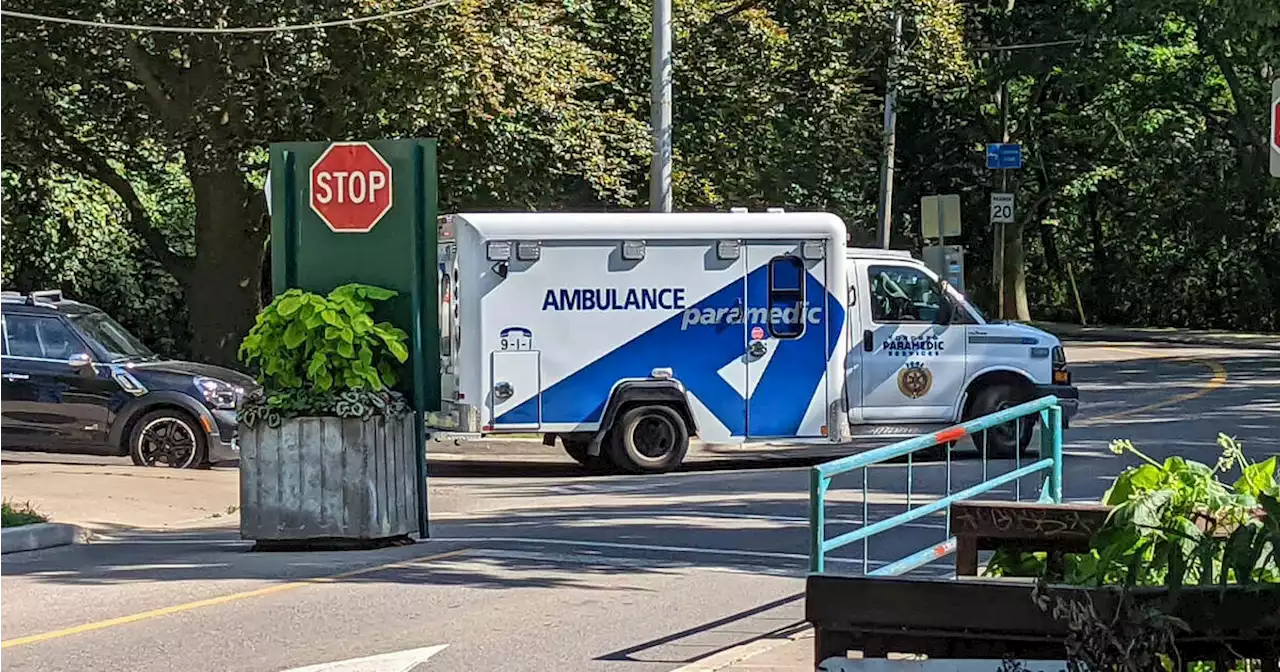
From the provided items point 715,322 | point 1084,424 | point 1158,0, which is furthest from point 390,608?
point 1158,0

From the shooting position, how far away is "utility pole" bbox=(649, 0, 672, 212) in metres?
21.2

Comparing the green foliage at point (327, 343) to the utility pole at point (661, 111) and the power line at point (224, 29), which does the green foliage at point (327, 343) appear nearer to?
the power line at point (224, 29)

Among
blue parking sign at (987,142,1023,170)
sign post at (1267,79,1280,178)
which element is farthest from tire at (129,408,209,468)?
blue parking sign at (987,142,1023,170)

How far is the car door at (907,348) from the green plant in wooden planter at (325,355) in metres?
7.40

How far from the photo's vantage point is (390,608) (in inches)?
369

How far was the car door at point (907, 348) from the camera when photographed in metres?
18.2

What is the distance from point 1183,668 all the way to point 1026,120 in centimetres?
4336

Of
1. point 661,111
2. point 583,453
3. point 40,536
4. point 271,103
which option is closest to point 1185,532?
point 40,536

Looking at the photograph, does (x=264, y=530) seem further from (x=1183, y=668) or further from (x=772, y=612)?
(x=1183, y=668)

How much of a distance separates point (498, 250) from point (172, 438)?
12.7 ft

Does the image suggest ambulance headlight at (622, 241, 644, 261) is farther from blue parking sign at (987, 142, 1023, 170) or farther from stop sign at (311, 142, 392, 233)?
blue parking sign at (987, 142, 1023, 170)

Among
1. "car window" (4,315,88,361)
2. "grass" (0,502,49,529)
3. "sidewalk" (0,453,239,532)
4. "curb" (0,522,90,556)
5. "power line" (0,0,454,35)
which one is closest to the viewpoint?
"curb" (0,522,90,556)

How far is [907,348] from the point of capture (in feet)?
59.7

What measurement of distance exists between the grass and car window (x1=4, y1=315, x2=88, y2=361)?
449cm
